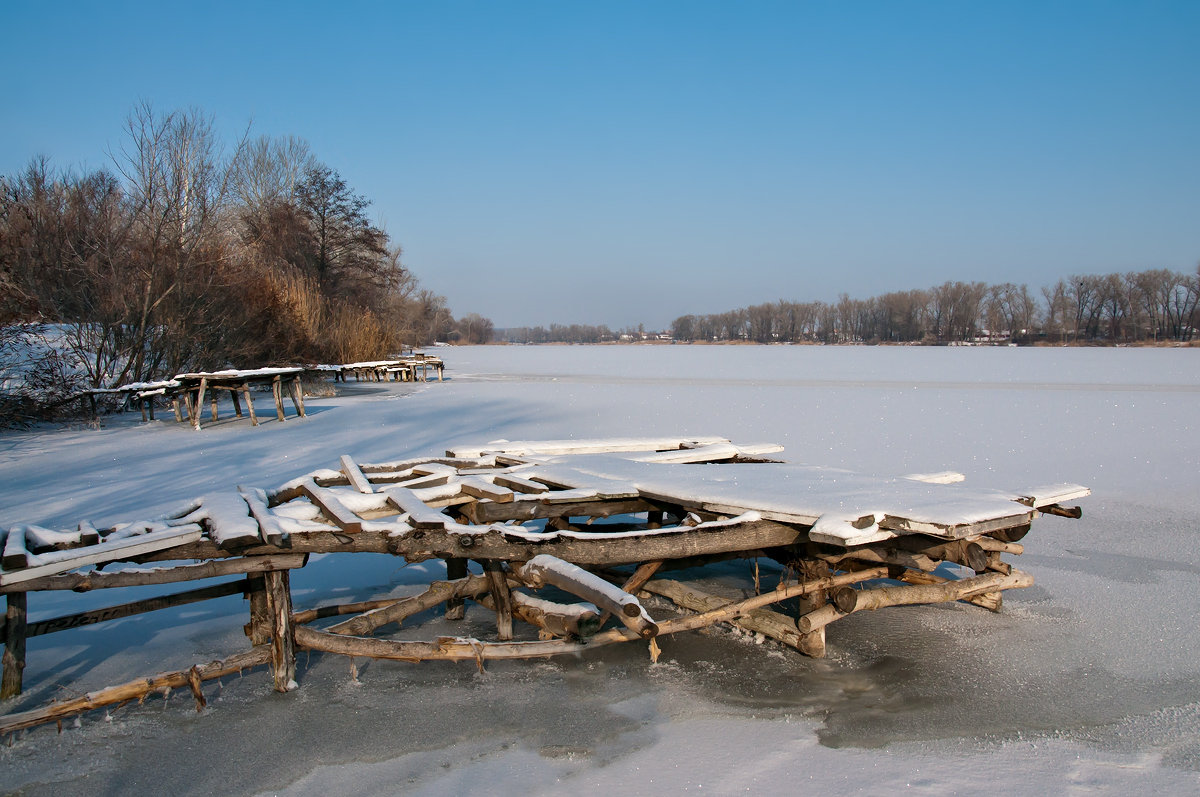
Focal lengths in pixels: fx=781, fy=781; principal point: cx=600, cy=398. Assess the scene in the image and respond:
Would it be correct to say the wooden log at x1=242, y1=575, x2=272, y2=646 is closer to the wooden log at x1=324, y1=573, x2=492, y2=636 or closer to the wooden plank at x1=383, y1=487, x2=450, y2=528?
the wooden log at x1=324, y1=573, x2=492, y2=636

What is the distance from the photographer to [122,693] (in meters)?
3.38

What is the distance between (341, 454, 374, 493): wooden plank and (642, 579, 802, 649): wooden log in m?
1.79

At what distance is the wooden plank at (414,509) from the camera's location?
378 centimetres

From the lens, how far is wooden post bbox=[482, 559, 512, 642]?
419 centimetres

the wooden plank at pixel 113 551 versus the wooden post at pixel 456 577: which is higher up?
the wooden plank at pixel 113 551

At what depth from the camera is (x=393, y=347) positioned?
3139 centimetres

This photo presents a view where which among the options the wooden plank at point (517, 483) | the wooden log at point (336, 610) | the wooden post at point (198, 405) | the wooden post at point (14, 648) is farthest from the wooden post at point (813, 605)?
the wooden post at point (198, 405)

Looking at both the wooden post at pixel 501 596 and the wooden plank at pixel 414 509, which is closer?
the wooden plank at pixel 414 509

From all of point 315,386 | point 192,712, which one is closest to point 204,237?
point 315,386

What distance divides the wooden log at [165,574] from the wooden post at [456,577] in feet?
3.99

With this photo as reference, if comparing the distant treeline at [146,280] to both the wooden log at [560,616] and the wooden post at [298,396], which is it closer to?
the wooden post at [298,396]

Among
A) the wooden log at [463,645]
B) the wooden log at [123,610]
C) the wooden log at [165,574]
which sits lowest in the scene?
the wooden log at [463,645]

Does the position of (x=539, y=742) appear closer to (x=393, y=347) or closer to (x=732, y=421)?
(x=732, y=421)

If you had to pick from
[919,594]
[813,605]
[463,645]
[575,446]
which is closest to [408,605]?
[463,645]
